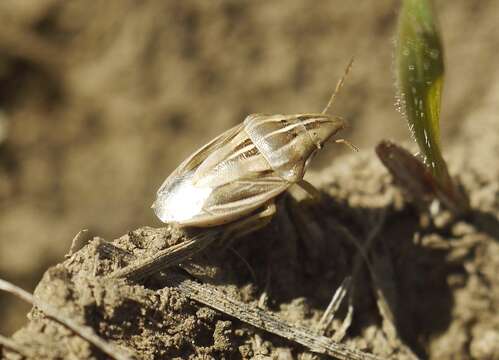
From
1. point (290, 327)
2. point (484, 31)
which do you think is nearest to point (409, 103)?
point (290, 327)

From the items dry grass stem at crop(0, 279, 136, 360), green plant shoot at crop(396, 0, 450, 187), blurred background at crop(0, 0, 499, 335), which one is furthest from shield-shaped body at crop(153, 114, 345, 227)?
blurred background at crop(0, 0, 499, 335)

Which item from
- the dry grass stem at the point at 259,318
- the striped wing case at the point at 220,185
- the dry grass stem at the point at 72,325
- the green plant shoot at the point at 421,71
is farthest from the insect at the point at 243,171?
the dry grass stem at the point at 72,325

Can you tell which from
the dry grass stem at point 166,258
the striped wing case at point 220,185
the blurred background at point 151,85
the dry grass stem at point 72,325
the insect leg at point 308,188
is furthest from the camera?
the blurred background at point 151,85

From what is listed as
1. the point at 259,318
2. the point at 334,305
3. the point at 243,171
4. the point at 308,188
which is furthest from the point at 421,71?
the point at 259,318

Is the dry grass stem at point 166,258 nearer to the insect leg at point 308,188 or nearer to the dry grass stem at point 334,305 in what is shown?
the insect leg at point 308,188

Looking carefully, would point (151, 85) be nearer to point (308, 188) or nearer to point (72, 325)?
point (308, 188)
